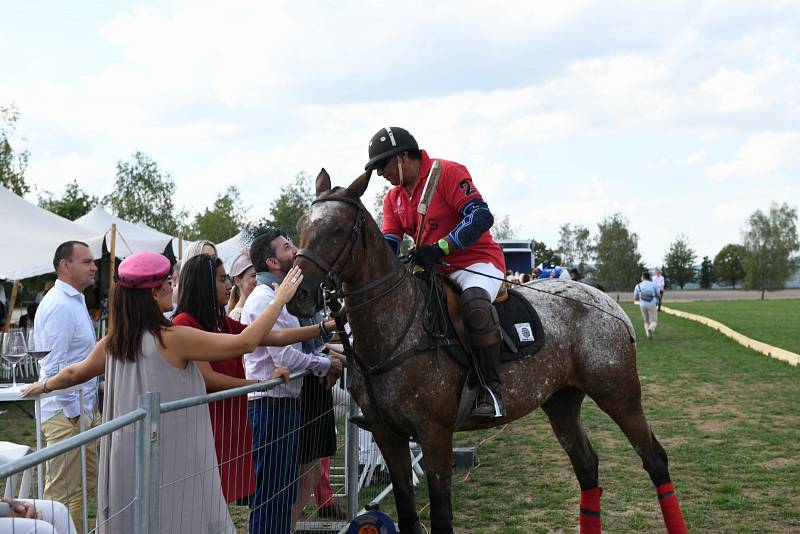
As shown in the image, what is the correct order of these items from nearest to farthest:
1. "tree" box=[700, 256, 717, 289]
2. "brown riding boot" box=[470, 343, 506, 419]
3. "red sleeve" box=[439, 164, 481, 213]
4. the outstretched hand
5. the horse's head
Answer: the outstretched hand
the horse's head
"brown riding boot" box=[470, 343, 506, 419]
"red sleeve" box=[439, 164, 481, 213]
"tree" box=[700, 256, 717, 289]

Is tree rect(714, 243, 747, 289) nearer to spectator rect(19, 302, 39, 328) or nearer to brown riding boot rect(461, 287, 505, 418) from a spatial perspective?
spectator rect(19, 302, 39, 328)

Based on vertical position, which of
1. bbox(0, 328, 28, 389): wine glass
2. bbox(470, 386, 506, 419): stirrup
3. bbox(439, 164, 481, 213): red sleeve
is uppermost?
bbox(439, 164, 481, 213): red sleeve

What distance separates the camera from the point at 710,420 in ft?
34.9

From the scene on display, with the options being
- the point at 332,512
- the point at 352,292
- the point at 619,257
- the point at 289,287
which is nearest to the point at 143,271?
the point at 289,287

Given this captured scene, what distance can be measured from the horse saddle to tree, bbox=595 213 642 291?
79.1 m

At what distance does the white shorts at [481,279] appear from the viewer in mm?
4895

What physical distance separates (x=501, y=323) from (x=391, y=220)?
98 centimetres

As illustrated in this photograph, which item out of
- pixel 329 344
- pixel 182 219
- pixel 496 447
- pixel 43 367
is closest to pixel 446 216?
pixel 329 344

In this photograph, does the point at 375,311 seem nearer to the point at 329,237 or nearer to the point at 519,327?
the point at 329,237

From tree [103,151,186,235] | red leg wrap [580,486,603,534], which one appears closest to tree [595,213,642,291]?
tree [103,151,186,235]

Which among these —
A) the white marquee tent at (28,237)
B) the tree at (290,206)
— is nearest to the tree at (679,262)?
the tree at (290,206)

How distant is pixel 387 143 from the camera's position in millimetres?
4672

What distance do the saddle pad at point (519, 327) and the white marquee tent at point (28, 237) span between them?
30.2 ft

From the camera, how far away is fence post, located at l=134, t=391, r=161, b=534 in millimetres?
2951
